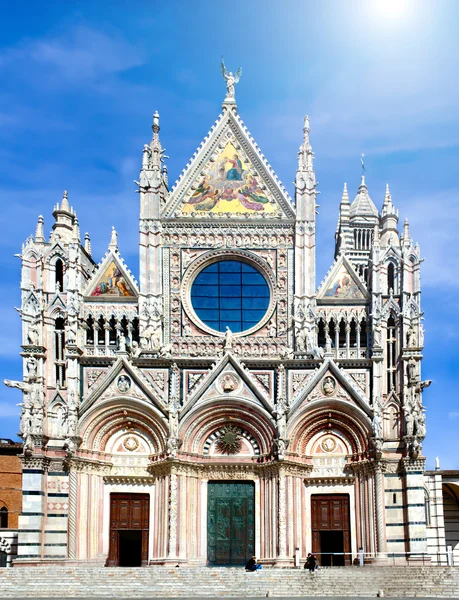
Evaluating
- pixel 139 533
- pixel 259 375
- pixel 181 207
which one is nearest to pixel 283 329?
pixel 259 375

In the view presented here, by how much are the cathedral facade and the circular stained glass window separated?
6 cm

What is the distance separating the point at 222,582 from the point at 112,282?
12823 mm

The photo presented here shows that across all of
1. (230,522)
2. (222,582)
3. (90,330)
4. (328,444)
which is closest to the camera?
(222,582)

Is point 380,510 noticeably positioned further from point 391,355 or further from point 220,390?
point 220,390

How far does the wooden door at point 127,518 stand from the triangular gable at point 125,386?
136 inches

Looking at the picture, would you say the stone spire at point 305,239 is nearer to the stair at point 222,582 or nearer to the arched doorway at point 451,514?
the stair at point 222,582

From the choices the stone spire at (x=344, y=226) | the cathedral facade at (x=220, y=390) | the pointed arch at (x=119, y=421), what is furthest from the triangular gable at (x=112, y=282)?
the stone spire at (x=344, y=226)

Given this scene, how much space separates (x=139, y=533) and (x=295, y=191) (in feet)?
48.4

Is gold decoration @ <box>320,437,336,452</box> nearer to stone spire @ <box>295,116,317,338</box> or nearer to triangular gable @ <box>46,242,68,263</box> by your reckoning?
stone spire @ <box>295,116,317,338</box>

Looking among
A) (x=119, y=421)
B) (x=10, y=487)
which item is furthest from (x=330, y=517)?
(x=10, y=487)

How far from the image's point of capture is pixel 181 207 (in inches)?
1421

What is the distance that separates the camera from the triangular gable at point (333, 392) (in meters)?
33.1

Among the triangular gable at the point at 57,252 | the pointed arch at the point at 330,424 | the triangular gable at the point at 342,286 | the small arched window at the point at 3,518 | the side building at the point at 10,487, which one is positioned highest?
the triangular gable at the point at 57,252

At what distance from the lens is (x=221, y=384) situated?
3344 cm
